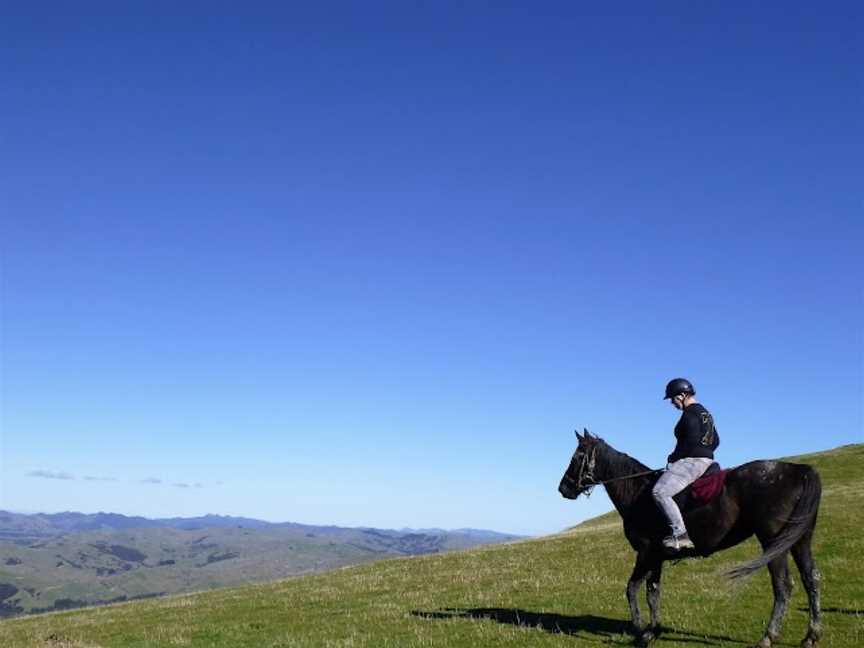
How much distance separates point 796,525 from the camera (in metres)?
13.1

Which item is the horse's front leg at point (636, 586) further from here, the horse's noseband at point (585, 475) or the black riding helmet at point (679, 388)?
the black riding helmet at point (679, 388)

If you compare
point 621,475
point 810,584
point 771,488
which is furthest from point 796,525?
point 621,475

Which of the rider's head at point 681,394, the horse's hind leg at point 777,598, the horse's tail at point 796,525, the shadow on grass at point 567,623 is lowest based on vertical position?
the shadow on grass at point 567,623

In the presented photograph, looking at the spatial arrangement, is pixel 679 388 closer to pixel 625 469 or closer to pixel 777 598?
pixel 625 469

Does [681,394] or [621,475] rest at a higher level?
[681,394]

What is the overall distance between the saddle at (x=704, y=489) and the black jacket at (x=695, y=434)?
32cm

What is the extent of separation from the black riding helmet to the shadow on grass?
4951 millimetres

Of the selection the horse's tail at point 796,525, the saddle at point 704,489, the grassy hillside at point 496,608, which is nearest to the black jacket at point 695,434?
the saddle at point 704,489

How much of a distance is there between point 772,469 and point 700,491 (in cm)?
141

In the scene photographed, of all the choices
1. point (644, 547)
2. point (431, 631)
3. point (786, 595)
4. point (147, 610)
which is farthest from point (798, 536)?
point (147, 610)

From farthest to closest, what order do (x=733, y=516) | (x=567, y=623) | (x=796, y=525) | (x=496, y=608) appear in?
(x=496, y=608) → (x=567, y=623) → (x=733, y=516) → (x=796, y=525)

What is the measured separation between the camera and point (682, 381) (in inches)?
573

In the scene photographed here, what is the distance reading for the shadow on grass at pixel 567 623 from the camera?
14.8m

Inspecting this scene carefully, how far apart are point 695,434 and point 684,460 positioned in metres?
0.55
